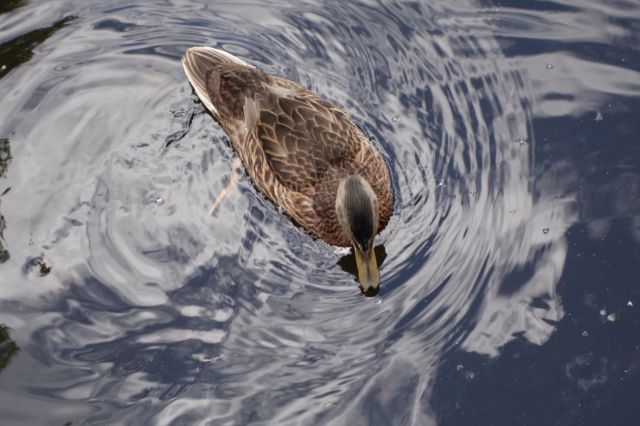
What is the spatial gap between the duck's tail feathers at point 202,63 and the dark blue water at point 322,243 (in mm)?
210

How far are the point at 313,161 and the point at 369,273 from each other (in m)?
0.99

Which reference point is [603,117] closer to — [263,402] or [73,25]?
[263,402]

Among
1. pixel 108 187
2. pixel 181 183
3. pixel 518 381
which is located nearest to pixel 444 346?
pixel 518 381

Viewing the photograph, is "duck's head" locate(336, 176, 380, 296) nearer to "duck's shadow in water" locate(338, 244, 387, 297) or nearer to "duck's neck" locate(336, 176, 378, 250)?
"duck's neck" locate(336, 176, 378, 250)

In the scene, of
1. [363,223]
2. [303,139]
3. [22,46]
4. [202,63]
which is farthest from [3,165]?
[363,223]

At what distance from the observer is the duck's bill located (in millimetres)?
6457

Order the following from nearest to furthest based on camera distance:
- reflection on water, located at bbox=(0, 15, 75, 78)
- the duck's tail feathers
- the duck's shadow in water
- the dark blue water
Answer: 1. the dark blue water
2. the duck's shadow in water
3. the duck's tail feathers
4. reflection on water, located at bbox=(0, 15, 75, 78)

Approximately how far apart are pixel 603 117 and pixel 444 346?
2.40m

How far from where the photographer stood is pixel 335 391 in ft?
19.6

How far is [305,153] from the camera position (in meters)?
6.90

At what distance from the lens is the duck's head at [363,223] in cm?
641

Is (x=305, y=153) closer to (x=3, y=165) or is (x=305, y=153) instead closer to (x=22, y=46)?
(x=3, y=165)

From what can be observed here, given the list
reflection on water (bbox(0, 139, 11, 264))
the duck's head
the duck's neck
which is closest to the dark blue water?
reflection on water (bbox(0, 139, 11, 264))

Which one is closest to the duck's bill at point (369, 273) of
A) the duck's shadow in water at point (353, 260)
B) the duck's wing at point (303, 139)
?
the duck's shadow in water at point (353, 260)
